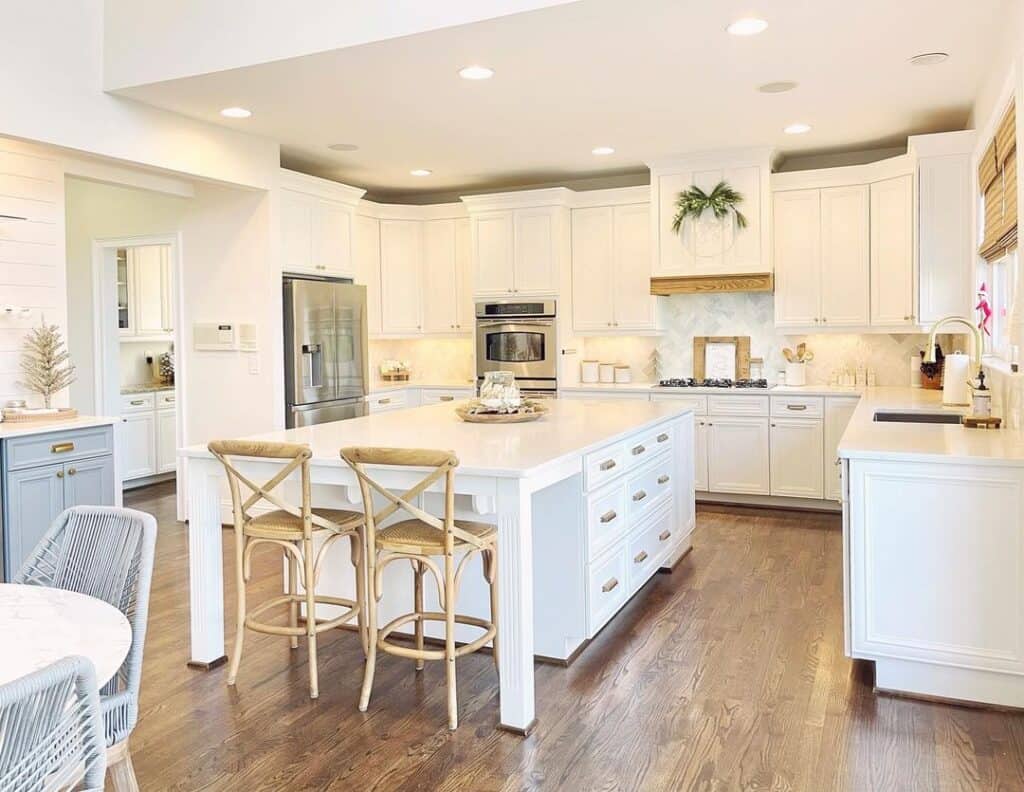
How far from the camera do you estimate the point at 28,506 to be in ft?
13.4

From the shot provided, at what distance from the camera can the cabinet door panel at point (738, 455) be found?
5938mm

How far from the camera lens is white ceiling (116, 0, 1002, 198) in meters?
3.46

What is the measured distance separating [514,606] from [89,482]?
2853 mm

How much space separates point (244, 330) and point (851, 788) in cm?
451

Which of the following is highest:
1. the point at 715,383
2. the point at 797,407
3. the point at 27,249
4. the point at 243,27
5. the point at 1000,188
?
the point at 243,27

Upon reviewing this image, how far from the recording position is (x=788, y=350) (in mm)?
6316

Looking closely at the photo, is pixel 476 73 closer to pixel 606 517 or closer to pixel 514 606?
pixel 606 517

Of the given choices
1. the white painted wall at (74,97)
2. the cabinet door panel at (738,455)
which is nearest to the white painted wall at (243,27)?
the white painted wall at (74,97)

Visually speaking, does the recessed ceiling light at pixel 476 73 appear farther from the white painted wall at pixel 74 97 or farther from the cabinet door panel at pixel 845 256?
the cabinet door panel at pixel 845 256

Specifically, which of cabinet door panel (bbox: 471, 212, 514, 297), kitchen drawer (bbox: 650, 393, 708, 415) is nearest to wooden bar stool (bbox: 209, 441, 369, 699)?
kitchen drawer (bbox: 650, 393, 708, 415)

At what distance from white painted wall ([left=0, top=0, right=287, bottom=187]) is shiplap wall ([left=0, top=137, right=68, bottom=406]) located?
467 mm

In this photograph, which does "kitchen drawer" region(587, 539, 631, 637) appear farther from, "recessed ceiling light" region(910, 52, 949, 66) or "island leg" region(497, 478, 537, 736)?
"recessed ceiling light" region(910, 52, 949, 66)

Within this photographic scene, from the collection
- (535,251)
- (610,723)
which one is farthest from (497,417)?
(535,251)

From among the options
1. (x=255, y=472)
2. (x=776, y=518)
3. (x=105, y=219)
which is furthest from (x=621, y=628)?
(x=105, y=219)
